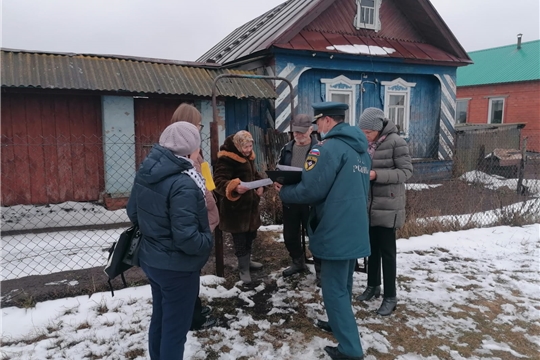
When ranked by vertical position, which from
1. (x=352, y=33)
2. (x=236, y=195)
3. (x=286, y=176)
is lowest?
(x=236, y=195)

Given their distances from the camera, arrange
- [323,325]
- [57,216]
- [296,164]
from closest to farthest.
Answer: [323,325], [296,164], [57,216]

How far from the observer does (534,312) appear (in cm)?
339

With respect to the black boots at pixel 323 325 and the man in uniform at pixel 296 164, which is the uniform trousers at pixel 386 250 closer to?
the black boots at pixel 323 325

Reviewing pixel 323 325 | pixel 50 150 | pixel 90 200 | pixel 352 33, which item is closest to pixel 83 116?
pixel 50 150

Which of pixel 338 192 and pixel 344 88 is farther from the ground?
pixel 344 88

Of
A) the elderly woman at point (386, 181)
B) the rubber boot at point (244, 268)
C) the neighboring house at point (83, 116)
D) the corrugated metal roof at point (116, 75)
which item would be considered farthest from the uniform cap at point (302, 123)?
the corrugated metal roof at point (116, 75)

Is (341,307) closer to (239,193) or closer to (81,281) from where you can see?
(239,193)

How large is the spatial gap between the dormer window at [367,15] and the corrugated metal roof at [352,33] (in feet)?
0.39

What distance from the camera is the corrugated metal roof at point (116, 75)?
6.29 metres

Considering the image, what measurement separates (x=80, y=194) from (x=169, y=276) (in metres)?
5.78

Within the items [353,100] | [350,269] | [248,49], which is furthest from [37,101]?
[353,100]

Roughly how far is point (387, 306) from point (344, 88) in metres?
7.46

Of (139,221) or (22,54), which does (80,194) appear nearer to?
(22,54)

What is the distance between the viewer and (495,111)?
21.6 meters
